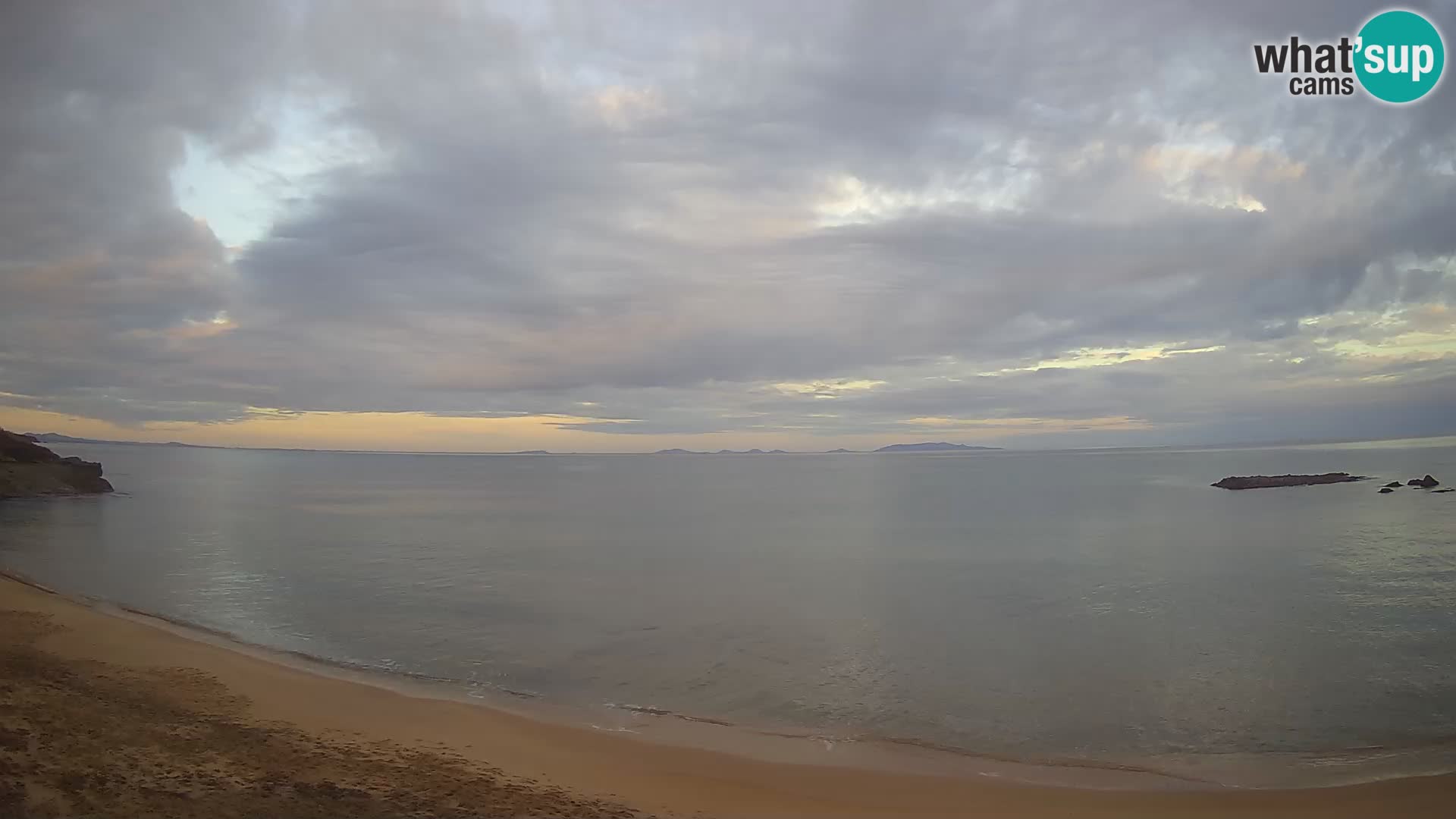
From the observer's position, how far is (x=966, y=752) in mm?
12859

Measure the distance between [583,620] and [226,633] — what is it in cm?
1000

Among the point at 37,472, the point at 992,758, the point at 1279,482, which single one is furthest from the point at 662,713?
the point at 1279,482

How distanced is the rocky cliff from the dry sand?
61768 mm

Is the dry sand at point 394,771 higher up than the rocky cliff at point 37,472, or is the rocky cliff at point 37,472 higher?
the rocky cliff at point 37,472

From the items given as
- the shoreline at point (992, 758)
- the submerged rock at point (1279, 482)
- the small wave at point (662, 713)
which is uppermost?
the submerged rock at point (1279, 482)

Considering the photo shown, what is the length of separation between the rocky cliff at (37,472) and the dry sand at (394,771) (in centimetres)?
6177

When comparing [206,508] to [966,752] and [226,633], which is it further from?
[966,752]

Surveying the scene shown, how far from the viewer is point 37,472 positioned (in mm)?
61688

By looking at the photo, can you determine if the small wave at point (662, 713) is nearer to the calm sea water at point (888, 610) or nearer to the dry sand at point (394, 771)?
the calm sea water at point (888, 610)

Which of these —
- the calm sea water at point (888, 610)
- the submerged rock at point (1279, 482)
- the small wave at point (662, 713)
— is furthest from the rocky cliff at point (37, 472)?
the submerged rock at point (1279, 482)

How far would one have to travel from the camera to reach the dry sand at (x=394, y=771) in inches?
344

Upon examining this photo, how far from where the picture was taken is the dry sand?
28.7 ft

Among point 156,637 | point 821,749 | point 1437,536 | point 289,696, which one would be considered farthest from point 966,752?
point 1437,536

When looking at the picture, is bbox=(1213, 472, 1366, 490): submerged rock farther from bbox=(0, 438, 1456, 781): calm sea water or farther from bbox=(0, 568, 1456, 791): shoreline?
bbox=(0, 568, 1456, 791): shoreline
